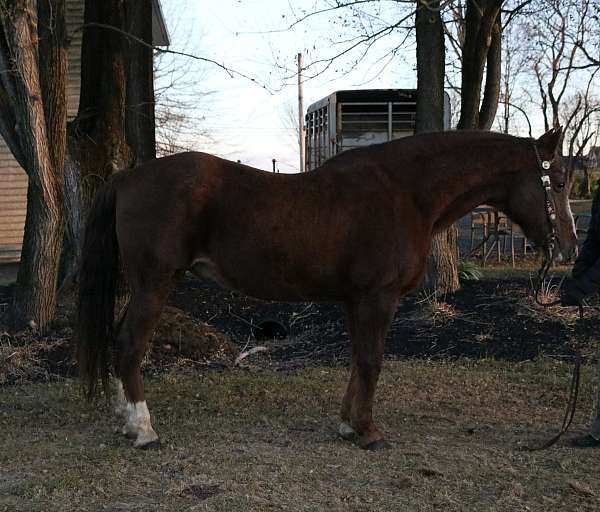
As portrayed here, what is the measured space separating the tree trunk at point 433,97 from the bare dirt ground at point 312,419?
0.40 meters

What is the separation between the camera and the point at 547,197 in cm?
447

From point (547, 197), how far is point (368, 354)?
1.52m

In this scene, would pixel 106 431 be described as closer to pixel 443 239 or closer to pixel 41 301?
pixel 41 301

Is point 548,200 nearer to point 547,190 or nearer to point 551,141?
point 547,190

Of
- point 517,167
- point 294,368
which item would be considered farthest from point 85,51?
point 517,167

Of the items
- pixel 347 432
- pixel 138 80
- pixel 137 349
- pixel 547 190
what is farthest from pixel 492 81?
pixel 137 349

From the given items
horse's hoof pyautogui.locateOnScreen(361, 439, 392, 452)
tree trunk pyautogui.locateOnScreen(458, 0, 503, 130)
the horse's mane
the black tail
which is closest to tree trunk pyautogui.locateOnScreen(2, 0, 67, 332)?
the black tail

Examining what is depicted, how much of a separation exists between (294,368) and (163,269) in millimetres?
→ 2488

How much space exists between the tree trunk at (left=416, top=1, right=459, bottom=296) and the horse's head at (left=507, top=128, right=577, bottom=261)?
3.84m

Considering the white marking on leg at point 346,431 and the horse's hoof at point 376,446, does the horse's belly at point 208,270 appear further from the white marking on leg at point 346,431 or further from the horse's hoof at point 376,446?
the horse's hoof at point 376,446

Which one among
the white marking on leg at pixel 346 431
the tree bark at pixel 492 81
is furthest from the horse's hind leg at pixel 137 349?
the tree bark at pixel 492 81

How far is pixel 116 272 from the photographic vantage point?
186 inches

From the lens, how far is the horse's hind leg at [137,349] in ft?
14.6

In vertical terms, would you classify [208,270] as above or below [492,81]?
below
